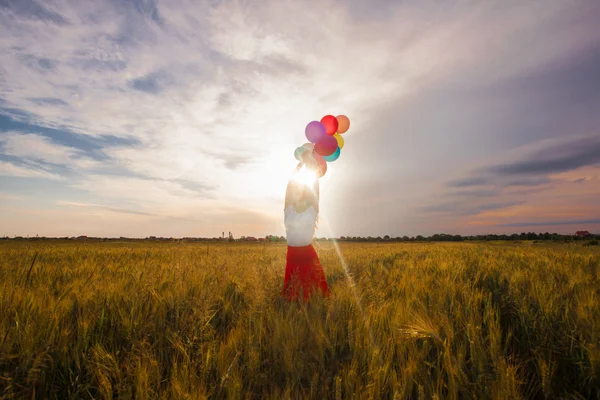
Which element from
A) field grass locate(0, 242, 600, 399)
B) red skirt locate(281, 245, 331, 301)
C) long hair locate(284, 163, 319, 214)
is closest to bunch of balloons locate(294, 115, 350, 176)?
long hair locate(284, 163, 319, 214)

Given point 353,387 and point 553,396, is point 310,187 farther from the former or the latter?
point 553,396

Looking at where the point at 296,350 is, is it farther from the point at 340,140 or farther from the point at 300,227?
the point at 340,140

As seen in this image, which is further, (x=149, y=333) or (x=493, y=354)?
(x=149, y=333)

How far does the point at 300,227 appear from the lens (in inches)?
152

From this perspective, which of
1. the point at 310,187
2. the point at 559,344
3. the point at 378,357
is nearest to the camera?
the point at 378,357

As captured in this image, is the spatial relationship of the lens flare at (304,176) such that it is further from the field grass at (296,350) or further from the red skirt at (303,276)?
the field grass at (296,350)

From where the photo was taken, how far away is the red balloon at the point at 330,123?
4512 mm

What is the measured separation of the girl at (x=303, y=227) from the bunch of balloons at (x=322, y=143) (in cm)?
8

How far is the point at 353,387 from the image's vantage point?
58.0 inches

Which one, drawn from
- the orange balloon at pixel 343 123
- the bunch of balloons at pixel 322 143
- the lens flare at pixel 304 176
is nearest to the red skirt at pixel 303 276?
the lens flare at pixel 304 176

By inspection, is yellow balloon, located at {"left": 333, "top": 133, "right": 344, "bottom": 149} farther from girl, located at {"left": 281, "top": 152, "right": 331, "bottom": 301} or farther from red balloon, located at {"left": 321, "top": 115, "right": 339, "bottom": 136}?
girl, located at {"left": 281, "top": 152, "right": 331, "bottom": 301}

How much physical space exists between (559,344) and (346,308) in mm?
1427

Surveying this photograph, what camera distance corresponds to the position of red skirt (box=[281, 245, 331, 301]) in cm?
336

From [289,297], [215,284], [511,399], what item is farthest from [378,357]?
[215,284]
